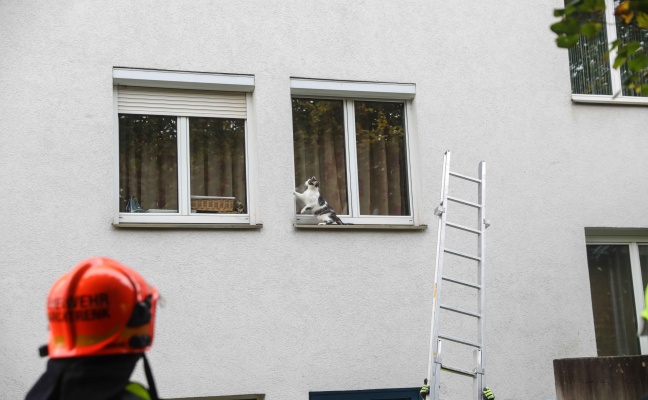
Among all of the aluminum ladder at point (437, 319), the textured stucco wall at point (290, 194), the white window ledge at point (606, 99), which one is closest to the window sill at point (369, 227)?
the textured stucco wall at point (290, 194)

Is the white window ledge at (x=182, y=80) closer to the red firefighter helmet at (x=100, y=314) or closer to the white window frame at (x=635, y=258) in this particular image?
the white window frame at (x=635, y=258)

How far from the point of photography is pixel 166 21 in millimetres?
7898

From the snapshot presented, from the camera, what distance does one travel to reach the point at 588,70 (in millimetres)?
9164

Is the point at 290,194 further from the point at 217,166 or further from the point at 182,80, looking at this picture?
the point at 182,80

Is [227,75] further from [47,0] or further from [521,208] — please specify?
[521,208]

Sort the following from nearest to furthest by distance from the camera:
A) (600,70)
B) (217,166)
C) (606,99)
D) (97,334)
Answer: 1. (97,334)
2. (217,166)
3. (606,99)
4. (600,70)

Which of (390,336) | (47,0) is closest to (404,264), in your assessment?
(390,336)

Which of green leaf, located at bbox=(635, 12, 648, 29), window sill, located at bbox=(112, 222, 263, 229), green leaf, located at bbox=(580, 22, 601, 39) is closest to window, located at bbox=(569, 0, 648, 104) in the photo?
window sill, located at bbox=(112, 222, 263, 229)

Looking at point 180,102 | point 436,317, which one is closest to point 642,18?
point 436,317

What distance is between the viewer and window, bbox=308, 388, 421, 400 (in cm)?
775

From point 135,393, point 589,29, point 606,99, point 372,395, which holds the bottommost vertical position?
point 372,395

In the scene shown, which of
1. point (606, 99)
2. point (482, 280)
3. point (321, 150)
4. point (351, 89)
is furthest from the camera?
point (606, 99)

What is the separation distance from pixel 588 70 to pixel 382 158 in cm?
221

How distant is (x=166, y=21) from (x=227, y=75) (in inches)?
25.2
